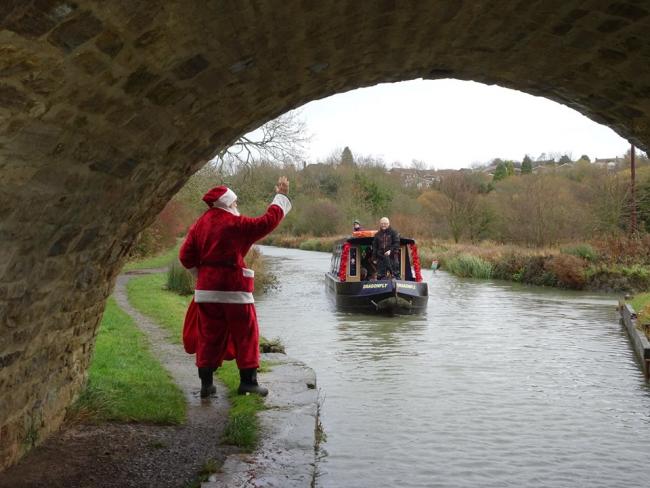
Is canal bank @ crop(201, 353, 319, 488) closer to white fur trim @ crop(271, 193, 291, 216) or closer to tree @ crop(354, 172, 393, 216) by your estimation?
white fur trim @ crop(271, 193, 291, 216)

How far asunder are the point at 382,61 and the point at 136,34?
2295mm

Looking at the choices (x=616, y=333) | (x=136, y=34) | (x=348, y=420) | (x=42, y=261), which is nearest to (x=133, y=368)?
(x=348, y=420)

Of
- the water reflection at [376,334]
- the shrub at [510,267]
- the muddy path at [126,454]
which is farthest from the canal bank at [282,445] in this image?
the shrub at [510,267]

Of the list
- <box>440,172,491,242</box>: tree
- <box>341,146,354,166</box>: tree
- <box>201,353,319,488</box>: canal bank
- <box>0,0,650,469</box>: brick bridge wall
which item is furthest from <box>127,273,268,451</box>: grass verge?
<box>341,146,354,166</box>: tree

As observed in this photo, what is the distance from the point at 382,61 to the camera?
15.3 ft

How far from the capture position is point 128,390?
6.23 m

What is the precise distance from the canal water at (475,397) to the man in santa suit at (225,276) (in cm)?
131

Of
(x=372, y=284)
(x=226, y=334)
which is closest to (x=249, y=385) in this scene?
(x=226, y=334)

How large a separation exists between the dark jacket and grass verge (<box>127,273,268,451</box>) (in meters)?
4.81

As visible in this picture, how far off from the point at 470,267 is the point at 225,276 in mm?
22880

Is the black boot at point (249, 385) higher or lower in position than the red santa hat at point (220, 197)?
lower

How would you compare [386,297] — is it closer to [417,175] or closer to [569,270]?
[569,270]

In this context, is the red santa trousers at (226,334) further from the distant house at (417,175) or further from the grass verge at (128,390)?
the distant house at (417,175)

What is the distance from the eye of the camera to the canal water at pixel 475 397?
617 centimetres
